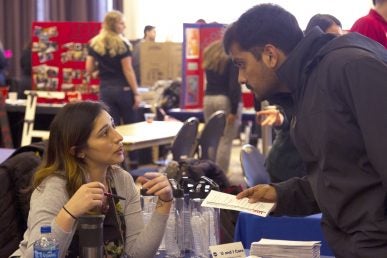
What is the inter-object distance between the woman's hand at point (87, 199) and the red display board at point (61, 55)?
594cm

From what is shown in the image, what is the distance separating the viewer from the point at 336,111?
6.10ft

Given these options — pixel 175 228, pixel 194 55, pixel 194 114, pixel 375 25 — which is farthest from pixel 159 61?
pixel 175 228

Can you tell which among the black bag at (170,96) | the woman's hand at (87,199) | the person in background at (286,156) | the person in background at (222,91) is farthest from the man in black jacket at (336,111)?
the black bag at (170,96)

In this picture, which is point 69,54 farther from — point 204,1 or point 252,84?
point 252,84

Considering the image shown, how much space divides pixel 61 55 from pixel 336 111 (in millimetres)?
6738

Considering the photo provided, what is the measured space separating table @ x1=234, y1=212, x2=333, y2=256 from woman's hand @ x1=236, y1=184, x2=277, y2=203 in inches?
37.4

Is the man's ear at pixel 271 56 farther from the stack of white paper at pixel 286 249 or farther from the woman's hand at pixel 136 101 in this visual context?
the woman's hand at pixel 136 101

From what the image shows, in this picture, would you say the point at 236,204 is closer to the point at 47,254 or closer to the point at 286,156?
the point at 47,254

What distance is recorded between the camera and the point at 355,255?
191cm

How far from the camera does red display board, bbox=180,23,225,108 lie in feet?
24.8

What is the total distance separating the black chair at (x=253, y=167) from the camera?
13.9ft

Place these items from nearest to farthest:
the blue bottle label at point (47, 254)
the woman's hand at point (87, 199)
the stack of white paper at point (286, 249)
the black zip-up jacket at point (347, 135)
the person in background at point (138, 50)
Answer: the black zip-up jacket at point (347, 135)
the blue bottle label at point (47, 254)
the woman's hand at point (87, 199)
the stack of white paper at point (286, 249)
the person in background at point (138, 50)

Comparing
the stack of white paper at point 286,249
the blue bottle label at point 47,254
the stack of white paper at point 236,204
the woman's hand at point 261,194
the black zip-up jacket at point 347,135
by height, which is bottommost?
the stack of white paper at point 286,249

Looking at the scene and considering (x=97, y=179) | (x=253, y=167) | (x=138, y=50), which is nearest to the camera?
(x=97, y=179)
